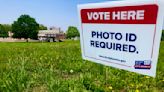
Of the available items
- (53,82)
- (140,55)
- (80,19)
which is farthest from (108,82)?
(140,55)

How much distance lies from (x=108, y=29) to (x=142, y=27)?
0.44 m

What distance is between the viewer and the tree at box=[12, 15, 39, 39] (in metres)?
117

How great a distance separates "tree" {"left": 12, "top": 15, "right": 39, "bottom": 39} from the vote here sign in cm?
11454

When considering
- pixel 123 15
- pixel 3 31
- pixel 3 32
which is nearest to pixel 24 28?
pixel 3 32

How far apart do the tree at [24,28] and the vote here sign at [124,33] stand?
114541 millimetres

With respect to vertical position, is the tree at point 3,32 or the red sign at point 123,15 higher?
the red sign at point 123,15

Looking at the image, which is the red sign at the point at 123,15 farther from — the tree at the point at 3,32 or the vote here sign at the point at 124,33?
the tree at the point at 3,32

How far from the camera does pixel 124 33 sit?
2973 millimetres

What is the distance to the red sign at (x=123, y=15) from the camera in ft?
8.97

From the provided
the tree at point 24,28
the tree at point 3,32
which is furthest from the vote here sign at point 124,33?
the tree at point 3,32

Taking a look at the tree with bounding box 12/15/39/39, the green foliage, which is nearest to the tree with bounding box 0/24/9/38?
the green foliage

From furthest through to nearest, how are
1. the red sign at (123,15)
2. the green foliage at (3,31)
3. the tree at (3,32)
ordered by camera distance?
the green foliage at (3,31) → the tree at (3,32) → the red sign at (123,15)

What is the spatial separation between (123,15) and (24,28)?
116 meters

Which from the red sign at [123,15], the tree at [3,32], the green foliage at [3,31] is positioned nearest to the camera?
→ the red sign at [123,15]
